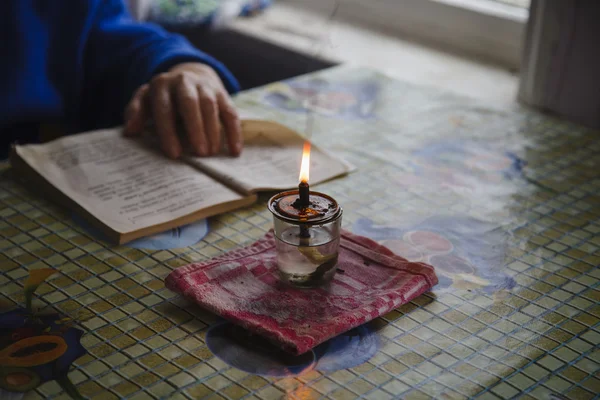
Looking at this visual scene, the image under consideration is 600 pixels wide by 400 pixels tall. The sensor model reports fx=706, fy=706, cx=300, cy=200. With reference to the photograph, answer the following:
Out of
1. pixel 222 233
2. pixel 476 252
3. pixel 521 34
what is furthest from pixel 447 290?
pixel 521 34

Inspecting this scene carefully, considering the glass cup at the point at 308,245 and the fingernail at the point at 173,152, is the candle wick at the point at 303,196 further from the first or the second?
the fingernail at the point at 173,152

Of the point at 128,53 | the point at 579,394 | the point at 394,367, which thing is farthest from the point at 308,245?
the point at 128,53

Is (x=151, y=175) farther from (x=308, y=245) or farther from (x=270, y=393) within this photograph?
(x=270, y=393)

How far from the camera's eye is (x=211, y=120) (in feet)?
3.14

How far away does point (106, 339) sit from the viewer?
1.97 feet

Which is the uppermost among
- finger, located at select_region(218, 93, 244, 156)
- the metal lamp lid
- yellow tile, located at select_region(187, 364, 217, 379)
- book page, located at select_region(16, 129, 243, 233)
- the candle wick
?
the candle wick

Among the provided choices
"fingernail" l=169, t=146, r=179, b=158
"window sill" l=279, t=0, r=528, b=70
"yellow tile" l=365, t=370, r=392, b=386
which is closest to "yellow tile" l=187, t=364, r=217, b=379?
"yellow tile" l=365, t=370, r=392, b=386

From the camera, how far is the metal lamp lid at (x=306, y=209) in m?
0.63

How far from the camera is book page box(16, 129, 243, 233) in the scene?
80 cm

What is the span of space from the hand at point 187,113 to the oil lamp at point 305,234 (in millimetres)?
302

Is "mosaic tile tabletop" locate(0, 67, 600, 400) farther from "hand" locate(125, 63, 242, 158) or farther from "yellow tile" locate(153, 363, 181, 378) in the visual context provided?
"hand" locate(125, 63, 242, 158)

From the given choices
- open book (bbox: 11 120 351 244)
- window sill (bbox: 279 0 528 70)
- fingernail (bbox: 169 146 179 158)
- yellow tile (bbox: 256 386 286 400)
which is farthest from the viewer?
window sill (bbox: 279 0 528 70)

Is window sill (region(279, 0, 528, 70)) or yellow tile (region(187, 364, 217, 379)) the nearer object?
yellow tile (region(187, 364, 217, 379))

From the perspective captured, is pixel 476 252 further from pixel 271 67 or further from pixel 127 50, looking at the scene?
pixel 271 67
